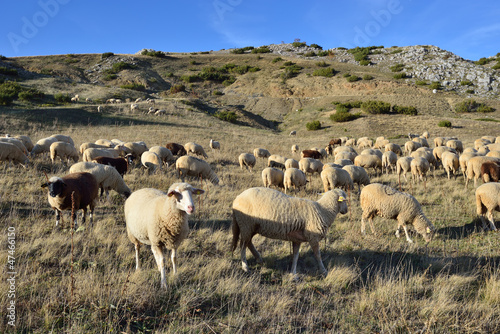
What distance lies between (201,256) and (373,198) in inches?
218

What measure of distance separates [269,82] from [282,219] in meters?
62.9

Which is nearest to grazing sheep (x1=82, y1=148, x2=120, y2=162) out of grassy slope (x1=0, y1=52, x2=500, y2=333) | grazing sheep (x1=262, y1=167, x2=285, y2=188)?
grassy slope (x1=0, y1=52, x2=500, y2=333)

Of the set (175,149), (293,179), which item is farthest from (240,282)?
(175,149)

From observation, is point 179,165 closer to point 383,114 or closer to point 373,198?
point 373,198

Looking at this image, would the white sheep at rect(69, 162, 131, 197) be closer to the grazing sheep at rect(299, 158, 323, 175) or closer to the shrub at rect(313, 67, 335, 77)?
the grazing sheep at rect(299, 158, 323, 175)

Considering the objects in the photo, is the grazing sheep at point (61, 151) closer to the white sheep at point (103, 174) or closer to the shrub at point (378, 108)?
the white sheep at point (103, 174)

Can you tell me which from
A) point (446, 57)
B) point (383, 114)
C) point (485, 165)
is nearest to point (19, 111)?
point (485, 165)

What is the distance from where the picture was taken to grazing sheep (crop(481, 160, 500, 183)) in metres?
11.6

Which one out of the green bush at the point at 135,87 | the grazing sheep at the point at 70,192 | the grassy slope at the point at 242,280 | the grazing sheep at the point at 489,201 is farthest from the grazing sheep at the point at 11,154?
the green bush at the point at 135,87

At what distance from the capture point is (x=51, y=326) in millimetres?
3635

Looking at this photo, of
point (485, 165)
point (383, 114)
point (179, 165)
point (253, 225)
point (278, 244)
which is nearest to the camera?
point (253, 225)

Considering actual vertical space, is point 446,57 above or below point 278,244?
above

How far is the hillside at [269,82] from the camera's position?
44.0 metres

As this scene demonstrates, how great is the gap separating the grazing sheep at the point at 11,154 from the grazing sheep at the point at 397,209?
47.4ft
